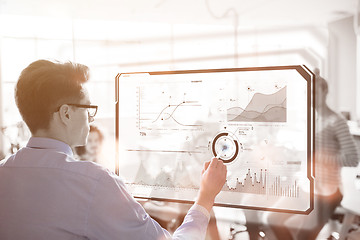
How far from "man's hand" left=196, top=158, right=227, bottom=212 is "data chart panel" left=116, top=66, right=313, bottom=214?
7 cm

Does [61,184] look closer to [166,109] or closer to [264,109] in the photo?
[166,109]

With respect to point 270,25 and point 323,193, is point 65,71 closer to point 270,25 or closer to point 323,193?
point 323,193

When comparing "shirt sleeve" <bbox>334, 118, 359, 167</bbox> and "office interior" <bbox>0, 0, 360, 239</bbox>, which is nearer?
"shirt sleeve" <bbox>334, 118, 359, 167</bbox>

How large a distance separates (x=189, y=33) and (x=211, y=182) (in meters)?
4.99

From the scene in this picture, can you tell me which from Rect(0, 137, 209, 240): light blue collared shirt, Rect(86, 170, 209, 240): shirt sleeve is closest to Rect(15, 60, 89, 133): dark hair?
Rect(0, 137, 209, 240): light blue collared shirt

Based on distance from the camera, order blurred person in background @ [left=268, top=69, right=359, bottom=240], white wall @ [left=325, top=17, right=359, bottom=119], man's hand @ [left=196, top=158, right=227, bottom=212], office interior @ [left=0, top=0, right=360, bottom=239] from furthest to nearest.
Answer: white wall @ [left=325, top=17, right=359, bottom=119] → office interior @ [left=0, top=0, right=360, bottom=239] → blurred person in background @ [left=268, top=69, right=359, bottom=240] → man's hand @ [left=196, top=158, right=227, bottom=212]

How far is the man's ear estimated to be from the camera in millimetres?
1054

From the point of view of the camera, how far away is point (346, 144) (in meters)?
2.31

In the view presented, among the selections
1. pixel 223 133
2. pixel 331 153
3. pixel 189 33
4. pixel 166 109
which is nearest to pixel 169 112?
pixel 166 109

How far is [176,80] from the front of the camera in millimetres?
1317

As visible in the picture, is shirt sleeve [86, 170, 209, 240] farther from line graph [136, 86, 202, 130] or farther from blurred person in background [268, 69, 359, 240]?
blurred person in background [268, 69, 359, 240]

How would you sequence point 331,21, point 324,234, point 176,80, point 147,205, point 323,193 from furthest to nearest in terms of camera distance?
point 331,21
point 323,193
point 324,234
point 147,205
point 176,80

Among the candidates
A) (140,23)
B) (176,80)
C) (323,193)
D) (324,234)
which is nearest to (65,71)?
(176,80)

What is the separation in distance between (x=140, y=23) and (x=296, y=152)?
4.85m
